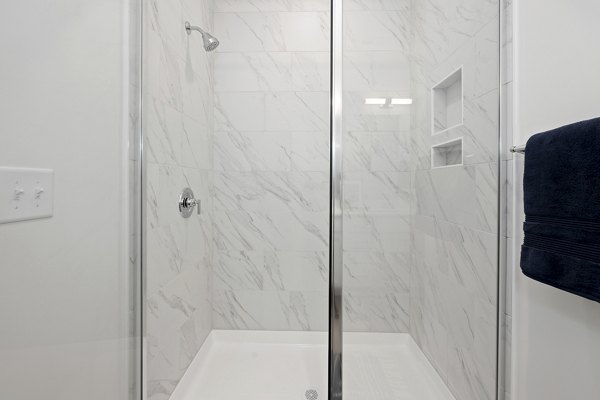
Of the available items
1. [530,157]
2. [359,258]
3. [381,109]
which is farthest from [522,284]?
[381,109]

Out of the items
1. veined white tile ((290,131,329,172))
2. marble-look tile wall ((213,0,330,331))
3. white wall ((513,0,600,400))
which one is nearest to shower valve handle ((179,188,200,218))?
marble-look tile wall ((213,0,330,331))

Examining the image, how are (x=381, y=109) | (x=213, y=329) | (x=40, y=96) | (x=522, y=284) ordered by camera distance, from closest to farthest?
(x=40, y=96) → (x=522, y=284) → (x=381, y=109) → (x=213, y=329)

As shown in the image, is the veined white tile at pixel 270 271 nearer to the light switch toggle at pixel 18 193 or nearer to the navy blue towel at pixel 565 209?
the navy blue towel at pixel 565 209

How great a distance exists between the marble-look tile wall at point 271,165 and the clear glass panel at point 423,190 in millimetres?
819

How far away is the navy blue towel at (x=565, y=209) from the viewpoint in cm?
72

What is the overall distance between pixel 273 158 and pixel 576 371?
1.64 metres

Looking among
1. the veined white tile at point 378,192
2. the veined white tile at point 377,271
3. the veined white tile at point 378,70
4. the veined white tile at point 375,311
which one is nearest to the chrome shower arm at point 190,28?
the veined white tile at point 378,70

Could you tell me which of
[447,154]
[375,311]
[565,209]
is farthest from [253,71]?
[565,209]

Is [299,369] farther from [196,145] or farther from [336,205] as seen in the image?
[196,145]

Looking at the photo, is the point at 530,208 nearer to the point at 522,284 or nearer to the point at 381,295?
the point at 522,284

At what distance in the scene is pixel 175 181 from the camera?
5.09 feet

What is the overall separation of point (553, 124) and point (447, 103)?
33 centimetres

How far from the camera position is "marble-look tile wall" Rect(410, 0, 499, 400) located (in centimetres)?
115

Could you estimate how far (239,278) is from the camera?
6.76 ft
